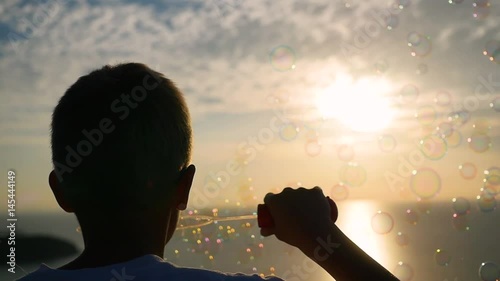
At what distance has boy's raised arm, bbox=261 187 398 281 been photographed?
118 centimetres

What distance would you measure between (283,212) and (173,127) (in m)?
0.47

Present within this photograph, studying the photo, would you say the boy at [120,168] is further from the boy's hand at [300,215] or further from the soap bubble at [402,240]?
the soap bubble at [402,240]

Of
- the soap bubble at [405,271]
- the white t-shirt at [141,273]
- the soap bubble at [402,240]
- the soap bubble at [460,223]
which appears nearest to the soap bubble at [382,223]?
the soap bubble at [405,271]

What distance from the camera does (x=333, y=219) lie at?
139 cm

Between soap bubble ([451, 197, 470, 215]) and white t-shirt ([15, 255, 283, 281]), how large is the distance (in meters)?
14.8

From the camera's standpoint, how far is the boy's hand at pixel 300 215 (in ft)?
4.10

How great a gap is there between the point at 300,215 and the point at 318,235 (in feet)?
0.21

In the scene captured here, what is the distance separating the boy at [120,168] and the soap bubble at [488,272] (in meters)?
12.7

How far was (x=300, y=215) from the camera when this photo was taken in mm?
1256

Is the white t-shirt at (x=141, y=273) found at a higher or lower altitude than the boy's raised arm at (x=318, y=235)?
lower

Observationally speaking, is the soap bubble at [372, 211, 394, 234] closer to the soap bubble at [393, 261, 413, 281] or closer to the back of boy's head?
the soap bubble at [393, 261, 413, 281]

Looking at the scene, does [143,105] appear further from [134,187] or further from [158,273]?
[158,273]

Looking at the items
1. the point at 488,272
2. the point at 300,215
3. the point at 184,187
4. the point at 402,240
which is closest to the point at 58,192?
the point at 184,187

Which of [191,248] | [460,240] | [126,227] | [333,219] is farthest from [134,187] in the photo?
[460,240]
